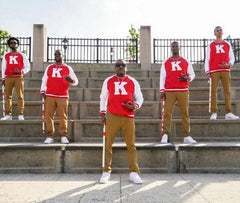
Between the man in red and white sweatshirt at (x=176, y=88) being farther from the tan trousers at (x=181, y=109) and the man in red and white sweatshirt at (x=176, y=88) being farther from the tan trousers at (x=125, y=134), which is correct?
the tan trousers at (x=125, y=134)

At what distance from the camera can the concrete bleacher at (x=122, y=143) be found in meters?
4.59

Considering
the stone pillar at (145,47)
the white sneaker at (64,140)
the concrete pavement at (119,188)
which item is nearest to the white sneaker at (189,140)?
the concrete pavement at (119,188)

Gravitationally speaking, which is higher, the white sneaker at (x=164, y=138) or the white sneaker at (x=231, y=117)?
the white sneaker at (x=231, y=117)

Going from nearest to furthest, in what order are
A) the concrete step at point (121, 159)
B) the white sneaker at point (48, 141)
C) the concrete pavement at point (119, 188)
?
1. the concrete pavement at point (119, 188)
2. the concrete step at point (121, 159)
3. the white sneaker at point (48, 141)

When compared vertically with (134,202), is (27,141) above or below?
above

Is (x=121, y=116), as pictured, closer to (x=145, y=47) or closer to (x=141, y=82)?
(x=141, y=82)

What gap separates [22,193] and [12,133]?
268cm

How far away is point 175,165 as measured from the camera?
182 inches

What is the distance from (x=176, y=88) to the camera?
5285 mm

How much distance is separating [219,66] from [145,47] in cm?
637

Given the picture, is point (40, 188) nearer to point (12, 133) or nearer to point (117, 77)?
point (117, 77)

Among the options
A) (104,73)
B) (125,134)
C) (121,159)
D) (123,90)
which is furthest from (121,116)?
(104,73)

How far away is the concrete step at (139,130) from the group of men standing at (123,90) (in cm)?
37

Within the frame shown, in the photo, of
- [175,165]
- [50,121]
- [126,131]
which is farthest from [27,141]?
[175,165]
